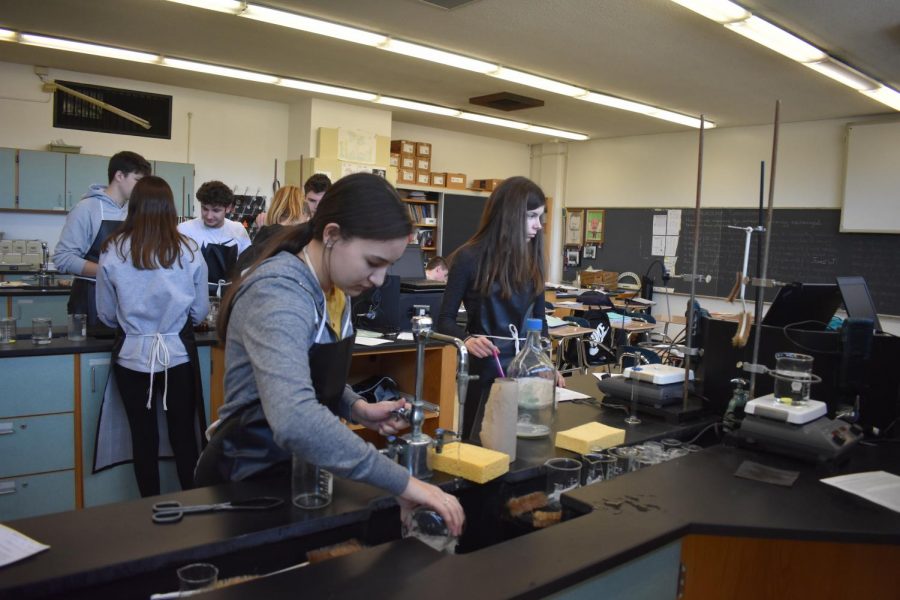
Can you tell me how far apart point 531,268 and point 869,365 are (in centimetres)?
114

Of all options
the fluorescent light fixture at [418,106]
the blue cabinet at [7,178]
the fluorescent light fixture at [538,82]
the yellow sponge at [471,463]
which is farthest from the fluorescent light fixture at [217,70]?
the yellow sponge at [471,463]

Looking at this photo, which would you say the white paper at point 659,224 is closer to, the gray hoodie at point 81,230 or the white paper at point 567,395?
the white paper at point 567,395

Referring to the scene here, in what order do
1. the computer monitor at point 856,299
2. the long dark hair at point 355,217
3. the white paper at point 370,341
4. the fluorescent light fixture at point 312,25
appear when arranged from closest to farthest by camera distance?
the long dark hair at point 355,217
the computer monitor at point 856,299
the white paper at point 370,341
the fluorescent light fixture at point 312,25

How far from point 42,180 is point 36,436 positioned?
4150 mm

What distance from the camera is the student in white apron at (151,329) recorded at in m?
2.65

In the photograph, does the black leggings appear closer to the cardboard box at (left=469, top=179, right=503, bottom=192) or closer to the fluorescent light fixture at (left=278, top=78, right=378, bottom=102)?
the fluorescent light fixture at (left=278, top=78, right=378, bottom=102)

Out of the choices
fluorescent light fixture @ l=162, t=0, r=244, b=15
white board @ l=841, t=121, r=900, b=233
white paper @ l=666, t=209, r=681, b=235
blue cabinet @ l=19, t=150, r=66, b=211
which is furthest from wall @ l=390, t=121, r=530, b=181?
white board @ l=841, t=121, r=900, b=233

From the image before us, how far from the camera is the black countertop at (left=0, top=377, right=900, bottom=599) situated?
37.2 inches

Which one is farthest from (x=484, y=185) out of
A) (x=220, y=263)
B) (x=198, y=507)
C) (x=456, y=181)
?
(x=198, y=507)

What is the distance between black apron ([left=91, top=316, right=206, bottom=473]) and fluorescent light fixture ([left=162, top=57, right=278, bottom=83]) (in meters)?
3.79

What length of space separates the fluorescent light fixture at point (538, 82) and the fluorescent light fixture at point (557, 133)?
2150 millimetres

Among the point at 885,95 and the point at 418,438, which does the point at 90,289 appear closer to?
the point at 418,438

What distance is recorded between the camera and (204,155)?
7.06 m

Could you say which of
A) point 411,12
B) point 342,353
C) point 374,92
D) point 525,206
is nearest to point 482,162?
point 374,92
